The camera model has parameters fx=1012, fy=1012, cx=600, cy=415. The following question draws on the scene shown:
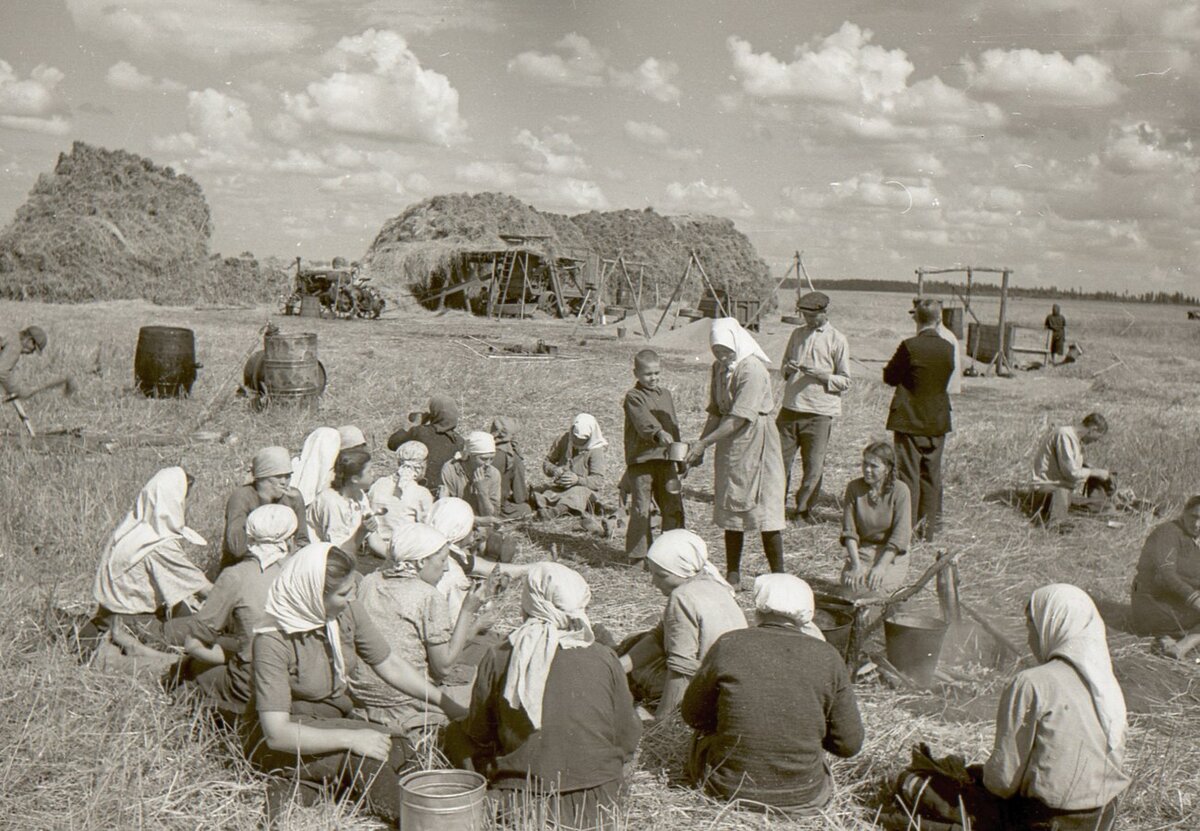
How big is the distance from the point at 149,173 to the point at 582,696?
3799 centimetres

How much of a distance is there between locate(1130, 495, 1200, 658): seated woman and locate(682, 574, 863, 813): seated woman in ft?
10.3

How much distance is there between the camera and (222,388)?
12.4 m

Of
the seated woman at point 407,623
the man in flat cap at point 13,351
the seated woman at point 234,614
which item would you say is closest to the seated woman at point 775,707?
the seated woman at point 407,623

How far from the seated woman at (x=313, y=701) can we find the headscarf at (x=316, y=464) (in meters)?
2.35

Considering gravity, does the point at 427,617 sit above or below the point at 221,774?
above

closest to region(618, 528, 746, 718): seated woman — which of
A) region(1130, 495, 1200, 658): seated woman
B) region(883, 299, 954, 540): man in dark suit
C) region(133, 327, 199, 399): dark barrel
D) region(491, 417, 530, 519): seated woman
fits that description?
region(1130, 495, 1200, 658): seated woman

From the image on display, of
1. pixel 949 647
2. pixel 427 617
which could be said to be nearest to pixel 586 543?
pixel 949 647

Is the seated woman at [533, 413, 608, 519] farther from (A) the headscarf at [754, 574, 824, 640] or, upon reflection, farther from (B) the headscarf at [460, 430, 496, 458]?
(A) the headscarf at [754, 574, 824, 640]

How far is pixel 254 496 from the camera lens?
542cm

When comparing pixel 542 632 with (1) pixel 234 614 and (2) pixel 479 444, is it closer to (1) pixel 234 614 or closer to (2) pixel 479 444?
(1) pixel 234 614

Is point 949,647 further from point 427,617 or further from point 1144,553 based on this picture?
point 427,617

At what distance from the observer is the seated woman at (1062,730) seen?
10.6 ft

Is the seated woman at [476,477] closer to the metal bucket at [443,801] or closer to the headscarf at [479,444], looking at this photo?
the headscarf at [479,444]

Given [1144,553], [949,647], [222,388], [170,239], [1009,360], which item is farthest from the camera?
[170,239]
